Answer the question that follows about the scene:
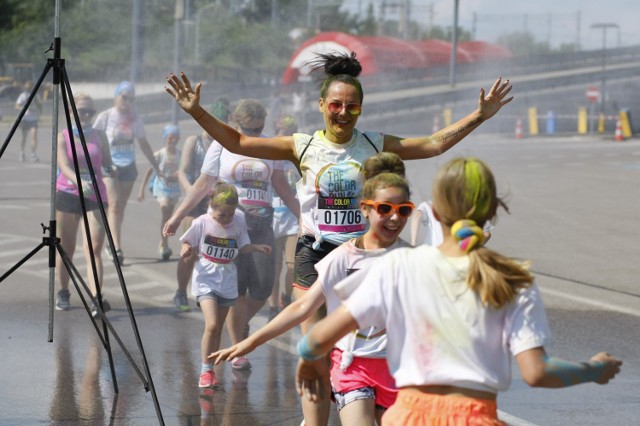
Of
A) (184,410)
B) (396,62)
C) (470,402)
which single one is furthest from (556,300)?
(396,62)

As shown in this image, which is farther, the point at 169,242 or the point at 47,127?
the point at 47,127

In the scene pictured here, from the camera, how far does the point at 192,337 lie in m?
8.66

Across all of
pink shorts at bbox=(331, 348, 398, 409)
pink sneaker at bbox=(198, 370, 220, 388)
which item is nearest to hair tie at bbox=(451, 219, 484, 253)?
pink shorts at bbox=(331, 348, 398, 409)

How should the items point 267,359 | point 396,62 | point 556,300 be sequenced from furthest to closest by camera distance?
point 396,62 < point 556,300 < point 267,359

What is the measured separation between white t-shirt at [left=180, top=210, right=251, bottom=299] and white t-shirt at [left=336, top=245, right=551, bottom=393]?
407 centimetres

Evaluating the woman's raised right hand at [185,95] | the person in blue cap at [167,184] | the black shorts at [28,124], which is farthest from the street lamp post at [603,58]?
the woman's raised right hand at [185,95]

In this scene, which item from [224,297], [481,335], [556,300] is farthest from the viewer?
[556,300]

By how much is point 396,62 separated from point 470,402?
119 feet

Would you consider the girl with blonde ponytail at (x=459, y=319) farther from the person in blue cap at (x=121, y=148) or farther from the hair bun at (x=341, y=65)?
the person in blue cap at (x=121, y=148)

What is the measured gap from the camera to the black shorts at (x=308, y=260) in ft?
18.2

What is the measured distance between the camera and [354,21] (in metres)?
52.6

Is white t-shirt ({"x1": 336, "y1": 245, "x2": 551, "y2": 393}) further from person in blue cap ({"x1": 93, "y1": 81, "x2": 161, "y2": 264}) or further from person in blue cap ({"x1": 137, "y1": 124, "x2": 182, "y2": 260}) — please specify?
person in blue cap ({"x1": 137, "y1": 124, "x2": 182, "y2": 260})

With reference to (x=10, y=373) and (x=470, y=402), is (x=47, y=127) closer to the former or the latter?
(x=10, y=373)

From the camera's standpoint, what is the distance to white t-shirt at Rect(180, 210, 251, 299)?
7367 mm
